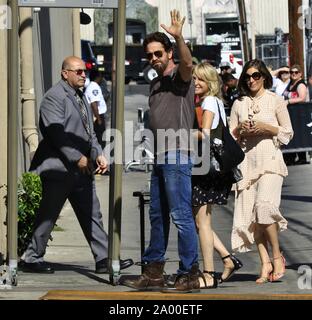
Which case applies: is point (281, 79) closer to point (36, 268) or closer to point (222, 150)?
point (36, 268)

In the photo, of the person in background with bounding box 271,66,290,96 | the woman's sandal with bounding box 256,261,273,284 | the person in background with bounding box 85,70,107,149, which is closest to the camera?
the woman's sandal with bounding box 256,261,273,284

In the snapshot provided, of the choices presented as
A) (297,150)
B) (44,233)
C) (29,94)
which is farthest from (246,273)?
(297,150)

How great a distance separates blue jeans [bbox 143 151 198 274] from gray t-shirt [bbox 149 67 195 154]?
4.1 inches

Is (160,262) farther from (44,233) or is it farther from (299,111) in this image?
(299,111)

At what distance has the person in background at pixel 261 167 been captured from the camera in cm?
1010

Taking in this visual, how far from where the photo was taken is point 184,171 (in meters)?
9.07

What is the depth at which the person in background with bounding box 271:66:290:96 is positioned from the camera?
2324cm

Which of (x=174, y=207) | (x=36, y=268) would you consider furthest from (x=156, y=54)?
(x=36, y=268)

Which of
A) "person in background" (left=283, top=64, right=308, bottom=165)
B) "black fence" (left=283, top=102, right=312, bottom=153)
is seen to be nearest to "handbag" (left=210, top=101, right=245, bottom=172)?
"black fence" (left=283, top=102, right=312, bottom=153)

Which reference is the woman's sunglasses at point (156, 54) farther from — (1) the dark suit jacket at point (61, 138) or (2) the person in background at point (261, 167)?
(1) the dark suit jacket at point (61, 138)

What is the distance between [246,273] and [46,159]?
7.08ft

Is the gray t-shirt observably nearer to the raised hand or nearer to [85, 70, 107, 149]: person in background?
the raised hand

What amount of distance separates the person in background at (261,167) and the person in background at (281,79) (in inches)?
504

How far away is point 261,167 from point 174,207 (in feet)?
4.44
